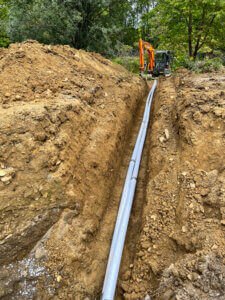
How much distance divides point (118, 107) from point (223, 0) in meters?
6.77

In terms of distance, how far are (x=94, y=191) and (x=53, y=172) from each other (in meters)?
0.89

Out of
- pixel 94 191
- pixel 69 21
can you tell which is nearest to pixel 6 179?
pixel 94 191

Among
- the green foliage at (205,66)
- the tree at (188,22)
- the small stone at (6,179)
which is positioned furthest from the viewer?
the green foliage at (205,66)

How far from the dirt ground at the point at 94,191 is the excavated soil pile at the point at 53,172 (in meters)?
0.02

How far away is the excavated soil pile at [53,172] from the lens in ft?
10.6

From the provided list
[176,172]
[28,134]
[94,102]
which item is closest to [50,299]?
[28,134]

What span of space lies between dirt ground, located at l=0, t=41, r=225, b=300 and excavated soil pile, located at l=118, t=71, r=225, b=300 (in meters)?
0.02

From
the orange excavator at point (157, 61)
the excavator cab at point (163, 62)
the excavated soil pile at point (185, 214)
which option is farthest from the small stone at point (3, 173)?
the excavator cab at point (163, 62)

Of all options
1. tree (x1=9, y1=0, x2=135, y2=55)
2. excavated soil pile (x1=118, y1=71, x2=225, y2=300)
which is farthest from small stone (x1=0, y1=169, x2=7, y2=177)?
tree (x1=9, y1=0, x2=135, y2=55)

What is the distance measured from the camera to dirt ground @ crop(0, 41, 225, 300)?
317cm

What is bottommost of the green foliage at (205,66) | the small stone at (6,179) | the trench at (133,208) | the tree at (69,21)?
the trench at (133,208)

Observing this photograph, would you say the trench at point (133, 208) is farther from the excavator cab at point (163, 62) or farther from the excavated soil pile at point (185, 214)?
the excavator cab at point (163, 62)

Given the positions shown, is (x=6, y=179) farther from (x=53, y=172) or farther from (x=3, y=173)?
(x=53, y=172)

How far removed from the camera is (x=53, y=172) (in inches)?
163
